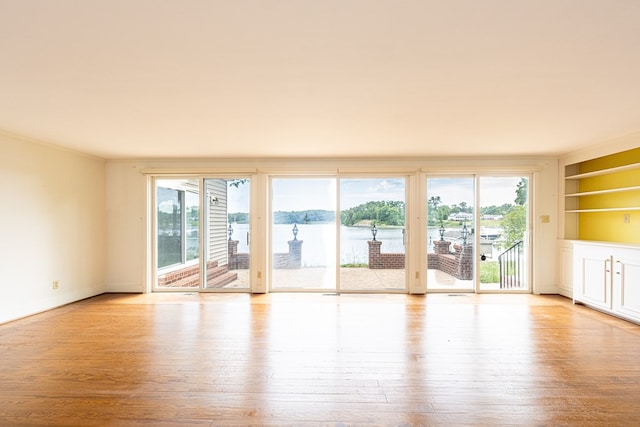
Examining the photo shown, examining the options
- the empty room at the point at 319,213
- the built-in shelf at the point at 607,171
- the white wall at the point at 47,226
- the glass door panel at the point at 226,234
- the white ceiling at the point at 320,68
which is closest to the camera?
the white ceiling at the point at 320,68

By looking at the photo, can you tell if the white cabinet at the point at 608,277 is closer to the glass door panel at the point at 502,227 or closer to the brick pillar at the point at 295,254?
the glass door panel at the point at 502,227

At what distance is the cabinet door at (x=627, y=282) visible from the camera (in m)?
4.04

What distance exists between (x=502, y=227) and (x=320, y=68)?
187 inches

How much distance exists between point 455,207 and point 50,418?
5.55 metres

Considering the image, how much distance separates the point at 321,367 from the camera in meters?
2.91

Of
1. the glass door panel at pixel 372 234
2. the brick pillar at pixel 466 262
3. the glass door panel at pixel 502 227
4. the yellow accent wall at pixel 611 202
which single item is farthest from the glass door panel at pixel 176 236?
the yellow accent wall at pixel 611 202

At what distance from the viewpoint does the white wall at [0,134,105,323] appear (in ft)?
13.8

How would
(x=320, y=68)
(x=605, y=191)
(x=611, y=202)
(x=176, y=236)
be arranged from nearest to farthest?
(x=320, y=68)
(x=605, y=191)
(x=611, y=202)
(x=176, y=236)

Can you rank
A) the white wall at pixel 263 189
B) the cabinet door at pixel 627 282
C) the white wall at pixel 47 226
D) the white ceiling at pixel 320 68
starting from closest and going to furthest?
the white ceiling at pixel 320 68
the cabinet door at pixel 627 282
the white wall at pixel 47 226
the white wall at pixel 263 189

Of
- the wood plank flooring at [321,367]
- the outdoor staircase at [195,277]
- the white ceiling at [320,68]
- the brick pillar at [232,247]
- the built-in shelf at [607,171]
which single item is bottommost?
the wood plank flooring at [321,367]

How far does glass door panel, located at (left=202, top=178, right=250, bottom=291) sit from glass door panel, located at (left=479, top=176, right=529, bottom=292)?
4.00 m

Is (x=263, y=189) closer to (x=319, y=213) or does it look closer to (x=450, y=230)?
(x=319, y=213)

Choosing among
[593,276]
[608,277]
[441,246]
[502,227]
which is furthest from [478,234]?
[608,277]

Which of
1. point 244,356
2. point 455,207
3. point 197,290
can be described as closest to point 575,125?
point 455,207
